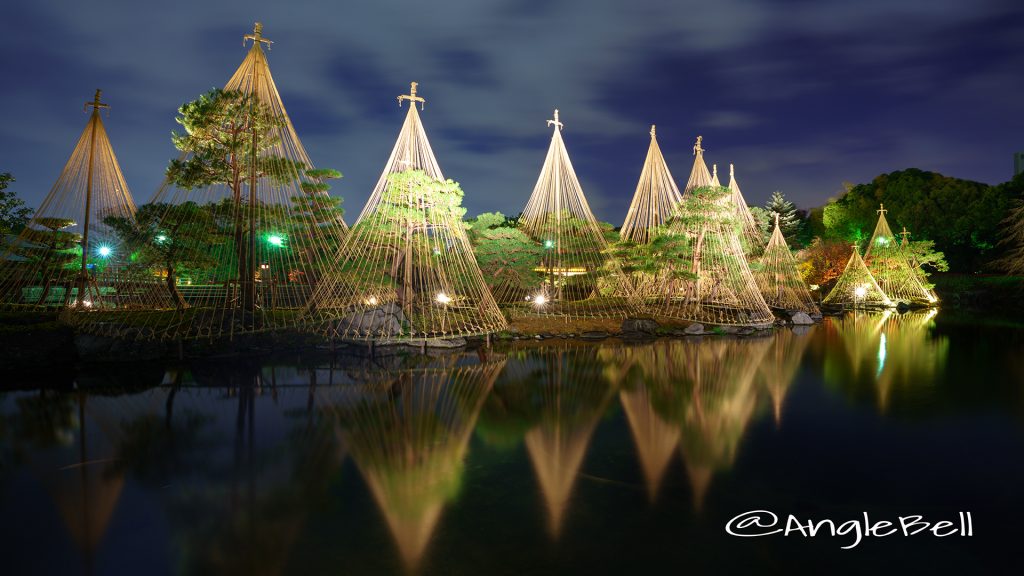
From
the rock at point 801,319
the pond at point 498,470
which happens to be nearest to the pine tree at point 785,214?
the rock at point 801,319

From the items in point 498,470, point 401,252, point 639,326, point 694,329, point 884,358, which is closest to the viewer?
point 498,470

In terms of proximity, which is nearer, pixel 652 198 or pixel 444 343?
pixel 444 343

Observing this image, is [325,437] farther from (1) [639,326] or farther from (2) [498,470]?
(1) [639,326]

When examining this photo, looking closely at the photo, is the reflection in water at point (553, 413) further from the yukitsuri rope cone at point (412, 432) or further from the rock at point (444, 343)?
the rock at point (444, 343)

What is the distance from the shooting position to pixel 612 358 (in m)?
12.2

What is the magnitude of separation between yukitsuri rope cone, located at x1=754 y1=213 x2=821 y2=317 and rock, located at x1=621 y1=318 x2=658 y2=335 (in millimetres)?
8240

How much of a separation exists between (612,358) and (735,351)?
3.28 metres

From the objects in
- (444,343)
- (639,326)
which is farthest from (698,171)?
(444,343)

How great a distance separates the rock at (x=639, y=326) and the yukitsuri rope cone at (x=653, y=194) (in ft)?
11.6

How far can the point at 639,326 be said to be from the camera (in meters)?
15.8

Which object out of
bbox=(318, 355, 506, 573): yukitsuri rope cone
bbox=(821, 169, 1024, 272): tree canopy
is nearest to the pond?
bbox=(318, 355, 506, 573): yukitsuri rope cone

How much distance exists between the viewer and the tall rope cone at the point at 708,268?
16484mm

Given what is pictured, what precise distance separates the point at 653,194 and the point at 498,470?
1458 centimetres

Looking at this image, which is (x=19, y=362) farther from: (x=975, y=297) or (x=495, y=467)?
(x=975, y=297)
